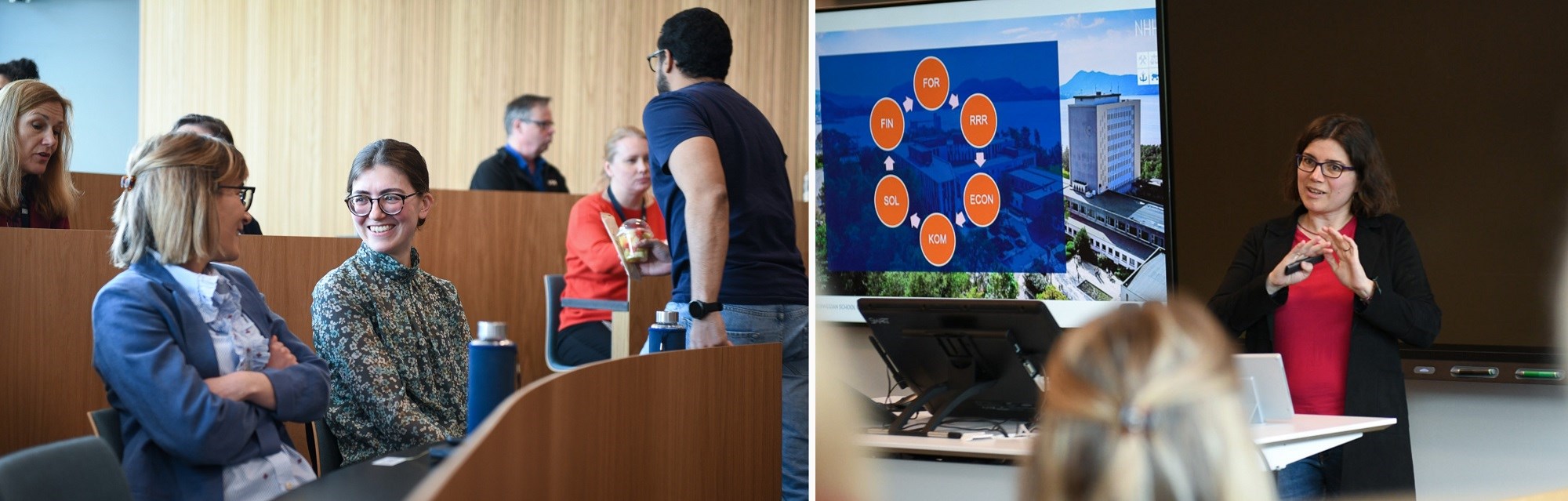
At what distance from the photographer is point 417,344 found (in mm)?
2252

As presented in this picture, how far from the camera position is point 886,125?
7.74 feet

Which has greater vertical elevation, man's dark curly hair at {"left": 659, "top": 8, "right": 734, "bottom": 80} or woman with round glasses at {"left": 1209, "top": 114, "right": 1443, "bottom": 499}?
man's dark curly hair at {"left": 659, "top": 8, "right": 734, "bottom": 80}

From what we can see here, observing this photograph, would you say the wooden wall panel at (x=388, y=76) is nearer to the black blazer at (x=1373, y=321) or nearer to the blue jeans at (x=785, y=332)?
the black blazer at (x=1373, y=321)

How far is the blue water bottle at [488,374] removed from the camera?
4.86ft

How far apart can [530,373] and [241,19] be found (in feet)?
12.9

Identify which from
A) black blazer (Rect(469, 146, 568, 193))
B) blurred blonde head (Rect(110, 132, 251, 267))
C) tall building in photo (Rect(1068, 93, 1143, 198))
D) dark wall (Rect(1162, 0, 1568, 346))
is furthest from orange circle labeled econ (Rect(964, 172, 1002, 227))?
black blazer (Rect(469, 146, 568, 193))

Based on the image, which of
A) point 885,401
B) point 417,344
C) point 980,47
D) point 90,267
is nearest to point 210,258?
point 417,344

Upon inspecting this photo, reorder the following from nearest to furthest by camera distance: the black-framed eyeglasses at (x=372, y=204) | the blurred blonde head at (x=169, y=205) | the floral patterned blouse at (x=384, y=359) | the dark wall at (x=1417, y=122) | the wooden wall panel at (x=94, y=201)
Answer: the blurred blonde head at (x=169, y=205) → the floral patterned blouse at (x=384, y=359) → the black-framed eyeglasses at (x=372, y=204) → the dark wall at (x=1417, y=122) → the wooden wall panel at (x=94, y=201)

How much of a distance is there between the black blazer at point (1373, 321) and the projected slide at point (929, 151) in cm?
79

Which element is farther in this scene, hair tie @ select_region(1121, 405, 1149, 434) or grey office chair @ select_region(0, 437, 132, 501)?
grey office chair @ select_region(0, 437, 132, 501)

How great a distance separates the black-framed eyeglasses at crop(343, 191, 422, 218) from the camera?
229cm

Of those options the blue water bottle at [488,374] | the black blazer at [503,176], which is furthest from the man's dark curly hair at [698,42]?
the black blazer at [503,176]

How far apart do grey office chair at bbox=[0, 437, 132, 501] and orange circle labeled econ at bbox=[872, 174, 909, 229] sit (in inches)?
56.4

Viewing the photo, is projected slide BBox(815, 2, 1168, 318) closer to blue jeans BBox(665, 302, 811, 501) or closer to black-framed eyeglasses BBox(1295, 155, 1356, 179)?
blue jeans BBox(665, 302, 811, 501)
